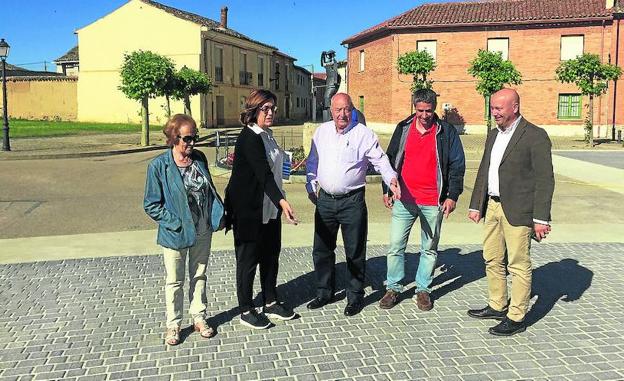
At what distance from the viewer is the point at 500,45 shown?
33156 mm

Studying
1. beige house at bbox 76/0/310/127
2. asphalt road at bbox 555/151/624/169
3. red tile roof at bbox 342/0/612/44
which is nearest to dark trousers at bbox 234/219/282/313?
asphalt road at bbox 555/151/624/169

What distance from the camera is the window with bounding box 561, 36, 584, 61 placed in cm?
3203

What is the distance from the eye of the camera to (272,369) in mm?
3336

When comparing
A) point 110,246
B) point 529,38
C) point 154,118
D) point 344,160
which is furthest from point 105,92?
point 344,160

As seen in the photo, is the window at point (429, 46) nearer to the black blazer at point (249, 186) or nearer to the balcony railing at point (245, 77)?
the balcony railing at point (245, 77)

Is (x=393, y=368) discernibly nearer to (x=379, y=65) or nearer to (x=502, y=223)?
(x=502, y=223)

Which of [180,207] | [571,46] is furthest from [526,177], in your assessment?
[571,46]

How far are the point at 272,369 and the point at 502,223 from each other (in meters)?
1.99

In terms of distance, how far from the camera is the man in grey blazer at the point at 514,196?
3715mm

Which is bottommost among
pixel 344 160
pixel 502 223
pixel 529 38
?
pixel 502 223

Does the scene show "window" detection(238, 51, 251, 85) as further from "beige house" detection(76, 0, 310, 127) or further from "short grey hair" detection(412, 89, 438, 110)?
"short grey hair" detection(412, 89, 438, 110)

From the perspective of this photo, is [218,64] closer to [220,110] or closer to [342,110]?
[220,110]

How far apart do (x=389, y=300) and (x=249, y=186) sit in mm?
1593

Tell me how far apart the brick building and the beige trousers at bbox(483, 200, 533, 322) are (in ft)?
101
